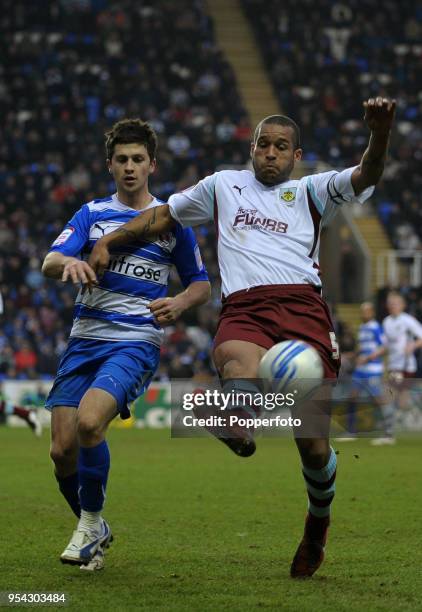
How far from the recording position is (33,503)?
973 centimetres

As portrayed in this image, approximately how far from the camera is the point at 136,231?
637 centimetres

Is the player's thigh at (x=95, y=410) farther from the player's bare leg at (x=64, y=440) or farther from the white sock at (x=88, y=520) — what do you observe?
the white sock at (x=88, y=520)

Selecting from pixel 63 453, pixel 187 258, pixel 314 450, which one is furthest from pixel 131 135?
pixel 314 450

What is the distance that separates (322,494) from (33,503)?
4.12 meters

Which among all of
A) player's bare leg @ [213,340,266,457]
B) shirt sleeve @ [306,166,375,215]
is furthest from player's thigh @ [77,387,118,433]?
shirt sleeve @ [306,166,375,215]

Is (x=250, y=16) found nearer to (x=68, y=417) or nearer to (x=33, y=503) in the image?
(x=33, y=503)

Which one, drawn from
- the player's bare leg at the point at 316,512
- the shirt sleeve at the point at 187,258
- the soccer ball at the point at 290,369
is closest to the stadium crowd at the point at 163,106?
the shirt sleeve at the point at 187,258

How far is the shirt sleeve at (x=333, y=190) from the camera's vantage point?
587cm

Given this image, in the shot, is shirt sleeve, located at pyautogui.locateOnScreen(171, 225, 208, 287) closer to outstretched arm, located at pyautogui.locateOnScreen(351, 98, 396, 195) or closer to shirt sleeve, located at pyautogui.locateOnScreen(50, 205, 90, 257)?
shirt sleeve, located at pyautogui.locateOnScreen(50, 205, 90, 257)

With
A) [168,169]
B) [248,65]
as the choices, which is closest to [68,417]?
[168,169]

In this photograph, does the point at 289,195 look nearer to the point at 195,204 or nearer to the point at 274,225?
the point at 274,225

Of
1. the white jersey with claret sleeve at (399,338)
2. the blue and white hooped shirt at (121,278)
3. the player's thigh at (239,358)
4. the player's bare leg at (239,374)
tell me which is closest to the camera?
the player's bare leg at (239,374)

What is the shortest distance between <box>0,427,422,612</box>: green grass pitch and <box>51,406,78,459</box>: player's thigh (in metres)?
0.65

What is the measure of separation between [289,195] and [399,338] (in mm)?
12740
